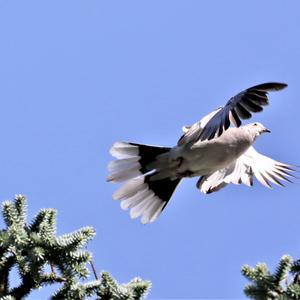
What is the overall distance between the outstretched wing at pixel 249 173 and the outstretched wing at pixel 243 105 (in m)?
1.32

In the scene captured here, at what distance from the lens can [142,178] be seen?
7363 millimetres

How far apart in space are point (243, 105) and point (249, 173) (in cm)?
208

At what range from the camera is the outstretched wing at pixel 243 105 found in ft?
18.5

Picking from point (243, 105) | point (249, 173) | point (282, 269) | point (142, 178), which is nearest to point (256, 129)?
point (249, 173)

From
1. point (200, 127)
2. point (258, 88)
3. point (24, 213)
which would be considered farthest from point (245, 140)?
point (24, 213)

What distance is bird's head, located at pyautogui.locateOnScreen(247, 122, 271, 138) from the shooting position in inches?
277

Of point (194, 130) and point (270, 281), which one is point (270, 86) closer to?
point (194, 130)

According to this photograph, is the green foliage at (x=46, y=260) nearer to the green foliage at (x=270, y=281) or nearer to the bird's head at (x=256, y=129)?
the green foliage at (x=270, y=281)

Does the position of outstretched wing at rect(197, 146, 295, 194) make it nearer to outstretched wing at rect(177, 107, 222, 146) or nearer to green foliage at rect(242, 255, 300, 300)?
outstretched wing at rect(177, 107, 222, 146)

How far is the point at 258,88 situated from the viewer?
5.75m

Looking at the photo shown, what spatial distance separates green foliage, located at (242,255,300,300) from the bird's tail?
10.8 ft

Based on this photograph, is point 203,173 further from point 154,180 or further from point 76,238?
point 76,238

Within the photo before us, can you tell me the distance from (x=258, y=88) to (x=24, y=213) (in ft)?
7.87

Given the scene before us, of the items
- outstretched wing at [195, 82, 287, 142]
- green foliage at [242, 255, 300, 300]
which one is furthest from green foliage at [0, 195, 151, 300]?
outstretched wing at [195, 82, 287, 142]
